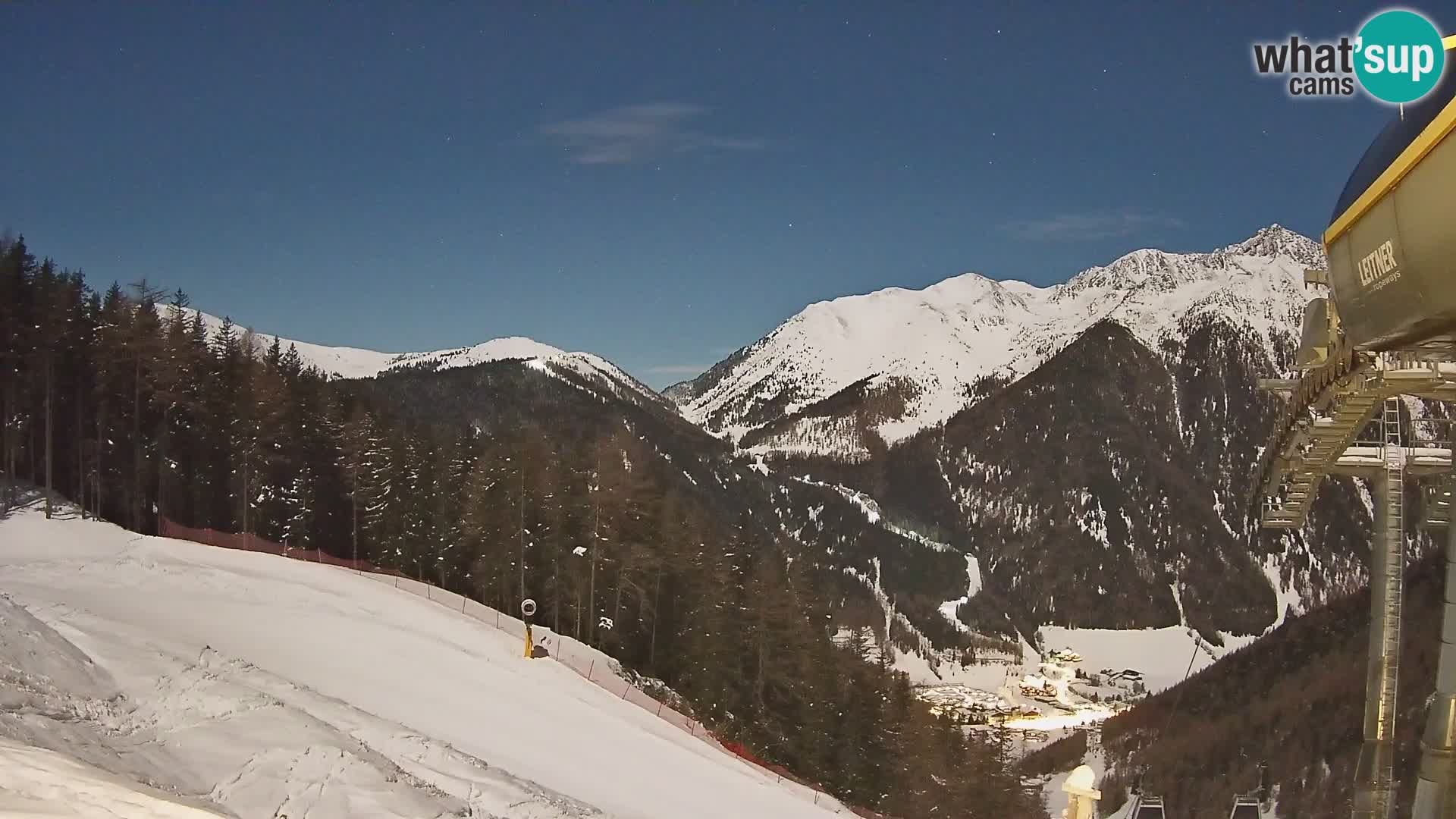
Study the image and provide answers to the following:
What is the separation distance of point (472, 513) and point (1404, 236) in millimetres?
32504

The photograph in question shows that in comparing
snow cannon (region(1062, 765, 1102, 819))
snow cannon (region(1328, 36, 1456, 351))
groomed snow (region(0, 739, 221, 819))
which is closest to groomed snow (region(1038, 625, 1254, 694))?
snow cannon (region(1062, 765, 1102, 819))

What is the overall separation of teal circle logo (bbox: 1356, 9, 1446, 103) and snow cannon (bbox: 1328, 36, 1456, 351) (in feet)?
2.24

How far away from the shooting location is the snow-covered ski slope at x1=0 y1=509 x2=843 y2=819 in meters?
7.95

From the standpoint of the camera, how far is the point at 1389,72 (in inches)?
179

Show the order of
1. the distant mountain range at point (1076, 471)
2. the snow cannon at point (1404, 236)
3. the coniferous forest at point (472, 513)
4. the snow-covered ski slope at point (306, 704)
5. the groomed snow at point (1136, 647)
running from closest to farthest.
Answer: the snow cannon at point (1404, 236)
the snow-covered ski slope at point (306, 704)
the coniferous forest at point (472, 513)
the groomed snow at point (1136, 647)
the distant mountain range at point (1076, 471)

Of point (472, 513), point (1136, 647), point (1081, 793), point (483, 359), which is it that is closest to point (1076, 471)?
point (1136, 647)

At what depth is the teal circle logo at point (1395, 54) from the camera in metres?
3.88

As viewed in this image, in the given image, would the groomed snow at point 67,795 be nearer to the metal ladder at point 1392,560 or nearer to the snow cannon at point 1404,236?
the snow cannon at point 1404,236

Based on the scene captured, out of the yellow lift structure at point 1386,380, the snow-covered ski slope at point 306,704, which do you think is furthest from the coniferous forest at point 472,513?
the yellow lift structure at point 1386,380

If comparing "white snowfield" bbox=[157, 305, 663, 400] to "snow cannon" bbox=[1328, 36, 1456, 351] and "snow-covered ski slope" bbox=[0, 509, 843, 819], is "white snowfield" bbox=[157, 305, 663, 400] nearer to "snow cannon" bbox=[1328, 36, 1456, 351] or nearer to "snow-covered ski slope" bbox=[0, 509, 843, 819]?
"snow-covered ski slope" bbox=[0, 509, 843, 819]

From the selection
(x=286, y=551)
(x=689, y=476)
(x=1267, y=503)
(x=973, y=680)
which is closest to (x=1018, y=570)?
(x=973, y=680)

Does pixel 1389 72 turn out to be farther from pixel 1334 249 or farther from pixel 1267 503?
pixel 1267 503

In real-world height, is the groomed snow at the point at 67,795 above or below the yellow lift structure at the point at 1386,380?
below

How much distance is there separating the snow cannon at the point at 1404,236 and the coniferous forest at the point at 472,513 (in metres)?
24.6
